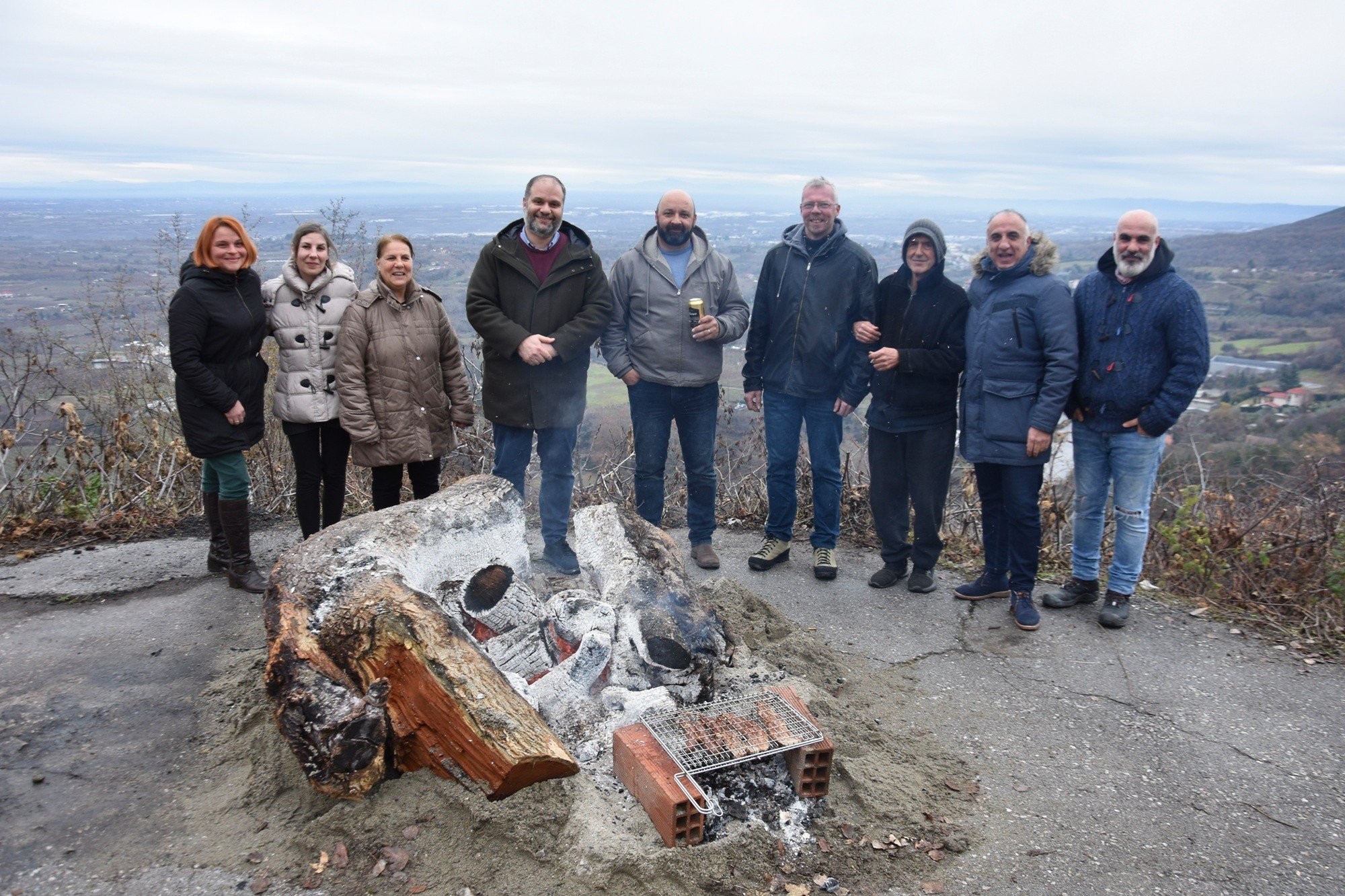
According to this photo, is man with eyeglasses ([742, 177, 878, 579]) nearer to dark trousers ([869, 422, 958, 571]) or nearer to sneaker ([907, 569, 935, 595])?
dark trousers ([869, 422, 958, 571])

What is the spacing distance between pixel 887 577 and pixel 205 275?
431cm

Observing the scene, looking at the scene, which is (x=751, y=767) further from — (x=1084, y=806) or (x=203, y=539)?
(x=203, y=539)

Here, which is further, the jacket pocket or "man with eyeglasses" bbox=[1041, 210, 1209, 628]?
the jacket pocket

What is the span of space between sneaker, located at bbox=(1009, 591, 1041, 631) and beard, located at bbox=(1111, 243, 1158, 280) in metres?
1.82

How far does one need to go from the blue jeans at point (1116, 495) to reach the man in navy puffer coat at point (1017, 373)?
25 cm

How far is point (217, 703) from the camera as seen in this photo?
3.58 meters

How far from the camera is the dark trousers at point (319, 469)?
456 cm

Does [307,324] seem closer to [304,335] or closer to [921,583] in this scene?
[304,335]

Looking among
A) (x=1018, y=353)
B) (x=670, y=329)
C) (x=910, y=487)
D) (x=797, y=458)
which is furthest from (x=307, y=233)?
(x=1018, y=353)

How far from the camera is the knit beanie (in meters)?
4.52

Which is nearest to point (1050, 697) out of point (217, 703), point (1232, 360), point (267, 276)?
point (217, 703)

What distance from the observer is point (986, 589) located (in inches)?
191

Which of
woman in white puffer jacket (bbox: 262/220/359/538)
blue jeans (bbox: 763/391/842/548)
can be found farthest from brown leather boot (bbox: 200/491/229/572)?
blue jeans (bbox: 763/391/842/548)

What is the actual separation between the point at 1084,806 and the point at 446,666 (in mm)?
2474
